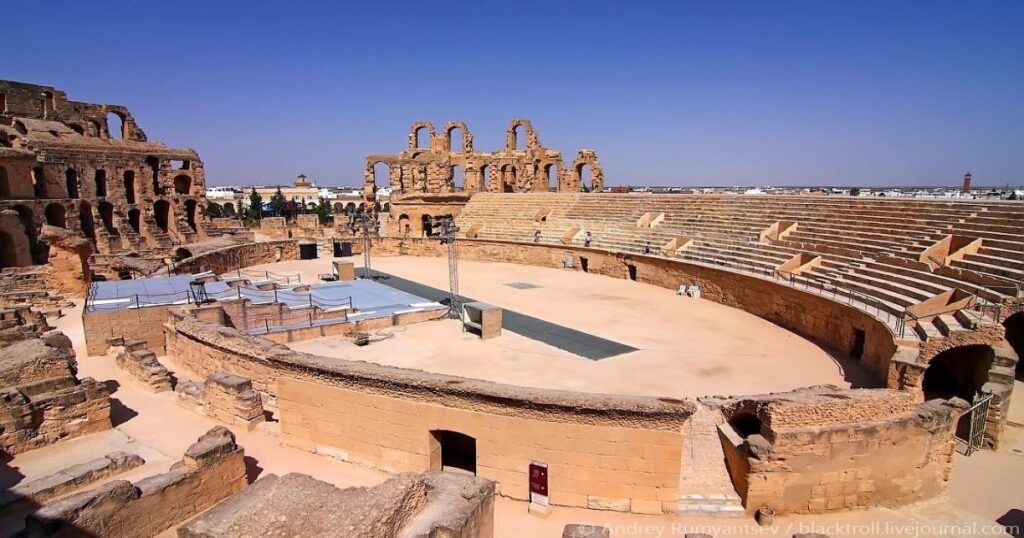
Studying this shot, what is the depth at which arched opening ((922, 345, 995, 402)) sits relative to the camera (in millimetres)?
10305

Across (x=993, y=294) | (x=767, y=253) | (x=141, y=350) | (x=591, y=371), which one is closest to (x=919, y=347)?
(x=993, y=294)

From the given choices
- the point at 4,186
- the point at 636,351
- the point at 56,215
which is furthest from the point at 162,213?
the point at 636,351

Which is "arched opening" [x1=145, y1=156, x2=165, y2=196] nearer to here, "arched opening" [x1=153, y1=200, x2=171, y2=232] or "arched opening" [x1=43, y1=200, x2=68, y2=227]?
"arched opening" [x1=153, y1=200, x2=171, y2=232]

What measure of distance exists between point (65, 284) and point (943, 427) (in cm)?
2410

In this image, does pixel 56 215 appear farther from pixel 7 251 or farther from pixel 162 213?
pixel 162 213

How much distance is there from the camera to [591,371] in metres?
11.8

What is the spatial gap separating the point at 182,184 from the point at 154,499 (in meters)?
30.8

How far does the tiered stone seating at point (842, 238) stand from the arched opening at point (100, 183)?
19429 millimetres

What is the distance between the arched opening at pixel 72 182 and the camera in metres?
25.7

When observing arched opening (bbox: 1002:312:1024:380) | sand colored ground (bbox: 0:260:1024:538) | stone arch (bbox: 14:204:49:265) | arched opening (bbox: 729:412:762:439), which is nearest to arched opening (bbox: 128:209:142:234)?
stone arch (bbox: 14:204:49:265)

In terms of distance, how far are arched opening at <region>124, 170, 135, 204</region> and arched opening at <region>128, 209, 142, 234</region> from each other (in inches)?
23.4

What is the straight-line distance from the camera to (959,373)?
11500 millimetres

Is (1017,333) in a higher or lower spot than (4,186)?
lower

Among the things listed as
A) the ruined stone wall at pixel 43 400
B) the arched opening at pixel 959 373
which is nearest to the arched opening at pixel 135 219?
the ruined stone wall at pixel 43 400
